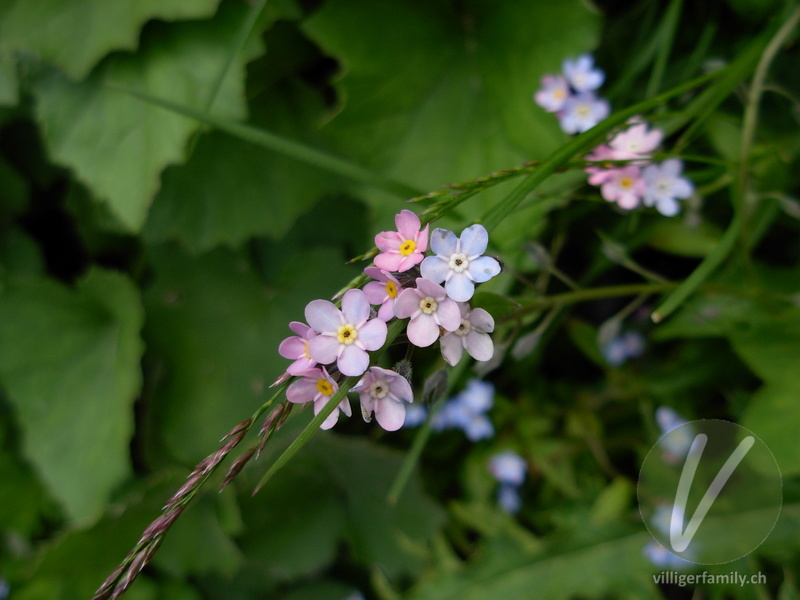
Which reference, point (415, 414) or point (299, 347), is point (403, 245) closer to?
point (299, 347)

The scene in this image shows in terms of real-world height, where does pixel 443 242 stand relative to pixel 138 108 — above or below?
above

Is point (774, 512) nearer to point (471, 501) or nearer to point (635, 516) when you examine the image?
point (635, 516)

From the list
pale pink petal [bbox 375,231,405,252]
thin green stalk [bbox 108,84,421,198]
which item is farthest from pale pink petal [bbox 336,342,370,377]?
thin green stalk [bbox 108,84,421,198]

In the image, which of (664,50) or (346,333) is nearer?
(346,333)

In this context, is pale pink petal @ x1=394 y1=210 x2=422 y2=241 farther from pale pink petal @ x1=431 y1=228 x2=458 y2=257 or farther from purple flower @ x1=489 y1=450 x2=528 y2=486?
purple flower @ x1=489 y1=450 x2=528 y2=486

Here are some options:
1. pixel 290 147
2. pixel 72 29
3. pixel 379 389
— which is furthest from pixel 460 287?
pixel 72 29

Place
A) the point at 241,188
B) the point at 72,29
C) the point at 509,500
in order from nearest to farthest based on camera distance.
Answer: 1. the point at 72,29
2. the point at 241,188
3. the point at 509,500
